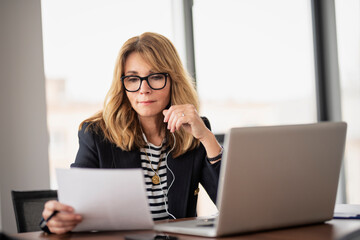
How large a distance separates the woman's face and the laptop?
0.75 metres

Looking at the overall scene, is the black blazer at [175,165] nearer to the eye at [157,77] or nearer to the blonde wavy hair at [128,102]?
the blonde wavy hair at [128,102]

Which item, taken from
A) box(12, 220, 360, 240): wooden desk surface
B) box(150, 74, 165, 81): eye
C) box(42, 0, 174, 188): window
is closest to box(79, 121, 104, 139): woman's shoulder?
box(150, 74, 165, 81): eye

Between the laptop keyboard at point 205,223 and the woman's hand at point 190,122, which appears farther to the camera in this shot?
the woman's hand at point 190,122

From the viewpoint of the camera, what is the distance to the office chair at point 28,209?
2.03 m

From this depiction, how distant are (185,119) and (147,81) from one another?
13.1 inches

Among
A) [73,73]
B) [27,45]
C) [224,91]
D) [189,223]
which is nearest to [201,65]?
[224,91]

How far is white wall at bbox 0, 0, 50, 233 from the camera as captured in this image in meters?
3.23

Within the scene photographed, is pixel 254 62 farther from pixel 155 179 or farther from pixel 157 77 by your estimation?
pixel 155 179

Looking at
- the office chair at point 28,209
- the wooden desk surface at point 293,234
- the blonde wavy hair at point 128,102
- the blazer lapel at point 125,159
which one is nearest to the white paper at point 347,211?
the wooden desk surface at point 293,234

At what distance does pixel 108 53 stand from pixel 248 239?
280 cm

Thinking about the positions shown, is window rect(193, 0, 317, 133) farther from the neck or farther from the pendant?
the pendant

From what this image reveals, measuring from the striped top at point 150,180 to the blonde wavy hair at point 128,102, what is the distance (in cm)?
4

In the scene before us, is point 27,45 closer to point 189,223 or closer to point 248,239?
point 189,223

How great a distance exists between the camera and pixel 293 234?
136 cm
